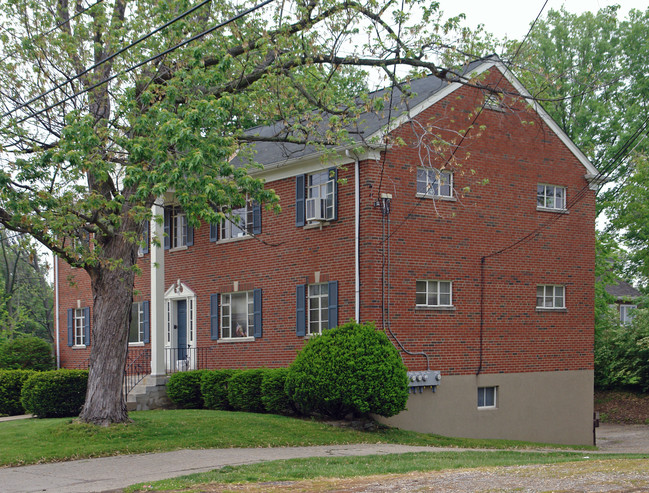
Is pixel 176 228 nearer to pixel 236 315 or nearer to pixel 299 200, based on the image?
pixel 236 315

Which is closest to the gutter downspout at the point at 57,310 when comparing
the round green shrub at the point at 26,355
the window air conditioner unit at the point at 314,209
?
the round green shrub at the point at 26,355

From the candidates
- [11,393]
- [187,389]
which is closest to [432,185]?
[187,389]

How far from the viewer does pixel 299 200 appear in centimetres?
2181

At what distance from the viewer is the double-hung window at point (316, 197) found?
68.3 ft

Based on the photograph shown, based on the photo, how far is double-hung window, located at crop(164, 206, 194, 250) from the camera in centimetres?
2634

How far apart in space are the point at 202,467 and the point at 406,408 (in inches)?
273

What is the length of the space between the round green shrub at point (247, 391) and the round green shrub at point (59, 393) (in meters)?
3.65

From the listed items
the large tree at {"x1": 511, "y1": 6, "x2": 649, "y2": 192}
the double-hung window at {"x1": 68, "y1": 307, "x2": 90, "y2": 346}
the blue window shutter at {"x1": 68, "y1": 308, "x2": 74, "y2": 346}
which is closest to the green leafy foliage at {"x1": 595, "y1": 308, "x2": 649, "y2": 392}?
the large tree at {"x1": 511, "y1": 6, "x2": 649, "y2": 192}

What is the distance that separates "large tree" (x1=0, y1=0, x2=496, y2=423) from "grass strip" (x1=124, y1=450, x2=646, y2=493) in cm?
430

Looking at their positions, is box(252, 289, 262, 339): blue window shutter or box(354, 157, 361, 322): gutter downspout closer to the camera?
box(354, 157, 361, 322): gutter downspout

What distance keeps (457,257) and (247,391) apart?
6.16 metres

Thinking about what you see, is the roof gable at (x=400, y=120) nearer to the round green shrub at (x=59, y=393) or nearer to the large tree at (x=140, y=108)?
the large tree at (x=140, y=108)

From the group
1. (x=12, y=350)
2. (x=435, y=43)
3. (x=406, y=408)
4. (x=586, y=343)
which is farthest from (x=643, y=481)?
(x=12, y=350)

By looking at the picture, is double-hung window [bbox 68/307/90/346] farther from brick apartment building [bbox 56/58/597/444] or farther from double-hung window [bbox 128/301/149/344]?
brick apartment building [bbox 56/58/597/444]
